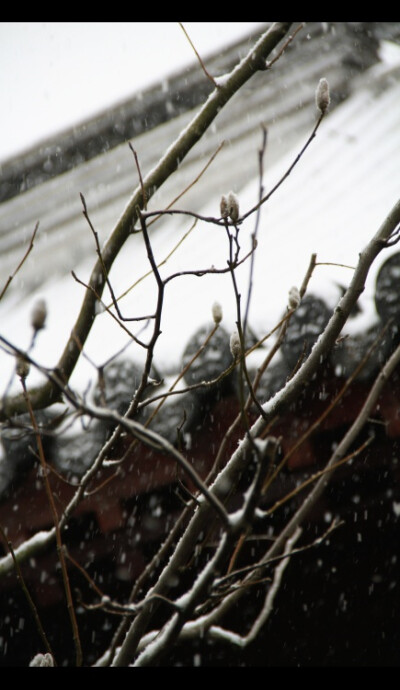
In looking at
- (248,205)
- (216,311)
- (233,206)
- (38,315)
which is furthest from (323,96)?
(248,205)

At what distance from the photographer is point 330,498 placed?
2.92 metres

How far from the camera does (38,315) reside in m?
1.34

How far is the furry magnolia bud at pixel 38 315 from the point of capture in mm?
1332

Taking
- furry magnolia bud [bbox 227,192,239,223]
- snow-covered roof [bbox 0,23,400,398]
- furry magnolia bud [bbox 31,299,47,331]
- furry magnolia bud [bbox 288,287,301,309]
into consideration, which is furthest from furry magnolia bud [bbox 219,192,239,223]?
snow-covered roof [bbox 0,23,400,398]

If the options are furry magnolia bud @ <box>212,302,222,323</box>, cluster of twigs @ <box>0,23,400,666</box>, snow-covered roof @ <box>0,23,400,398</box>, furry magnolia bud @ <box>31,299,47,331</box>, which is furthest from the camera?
snow-covered roof @ <box>0,23,400,398</box>

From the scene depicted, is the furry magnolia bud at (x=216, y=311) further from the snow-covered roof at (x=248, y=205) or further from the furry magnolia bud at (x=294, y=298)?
the snow-covered roof at (x=248, y=205)

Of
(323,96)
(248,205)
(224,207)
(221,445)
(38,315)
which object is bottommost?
(221,445)

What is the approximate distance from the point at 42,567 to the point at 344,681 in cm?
181

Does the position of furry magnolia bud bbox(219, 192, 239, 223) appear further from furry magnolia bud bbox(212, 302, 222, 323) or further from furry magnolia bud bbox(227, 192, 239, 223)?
furry magnolia bud bbox(212, 302, 222, 323)

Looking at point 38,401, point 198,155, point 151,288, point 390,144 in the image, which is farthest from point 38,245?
point 38,401

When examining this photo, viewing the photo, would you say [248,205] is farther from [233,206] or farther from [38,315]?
[38,315]

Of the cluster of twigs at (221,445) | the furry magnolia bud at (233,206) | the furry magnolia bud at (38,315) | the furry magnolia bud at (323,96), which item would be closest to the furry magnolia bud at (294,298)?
the cluster of twigs at (221,445)

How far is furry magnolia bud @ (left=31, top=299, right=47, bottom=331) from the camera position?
133 centimetres

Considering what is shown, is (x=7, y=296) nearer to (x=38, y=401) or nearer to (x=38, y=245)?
(x=38, y=245)
